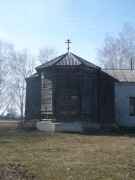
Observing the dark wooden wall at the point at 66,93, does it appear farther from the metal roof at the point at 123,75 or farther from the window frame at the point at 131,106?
the window frame at the point at 131,106

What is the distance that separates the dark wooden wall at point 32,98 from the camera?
29.4 metres

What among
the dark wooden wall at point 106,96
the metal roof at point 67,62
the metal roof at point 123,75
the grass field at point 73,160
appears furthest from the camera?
the metal roof at point 123,75

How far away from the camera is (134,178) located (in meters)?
9.45

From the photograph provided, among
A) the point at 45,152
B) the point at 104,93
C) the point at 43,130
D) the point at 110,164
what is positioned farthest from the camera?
the point at 104,93

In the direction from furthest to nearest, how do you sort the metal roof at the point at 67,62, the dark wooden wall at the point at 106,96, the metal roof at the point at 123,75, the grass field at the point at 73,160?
the metal roof at the point at 123,75, the dark wooden wall at the point at 106,96, the metal roof at the point at 67,62, the grass field at the point at 73,160

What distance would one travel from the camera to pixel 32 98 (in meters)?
30.0

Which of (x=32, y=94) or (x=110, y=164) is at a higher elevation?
(x=32, y=94)

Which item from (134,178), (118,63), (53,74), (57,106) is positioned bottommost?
(134,178)

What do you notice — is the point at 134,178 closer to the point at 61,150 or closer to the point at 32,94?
the point at 61,150

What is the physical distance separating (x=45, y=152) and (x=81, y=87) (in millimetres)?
11584

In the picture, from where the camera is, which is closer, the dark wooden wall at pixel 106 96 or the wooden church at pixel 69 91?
the wooden church at pixel 69 91

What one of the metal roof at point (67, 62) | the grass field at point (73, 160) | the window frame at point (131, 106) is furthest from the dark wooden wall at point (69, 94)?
the grass field at point (73, 160)

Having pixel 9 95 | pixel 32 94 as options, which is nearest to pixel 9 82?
pixel 9 95

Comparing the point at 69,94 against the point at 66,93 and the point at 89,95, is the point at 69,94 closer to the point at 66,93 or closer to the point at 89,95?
the point at 66,93
